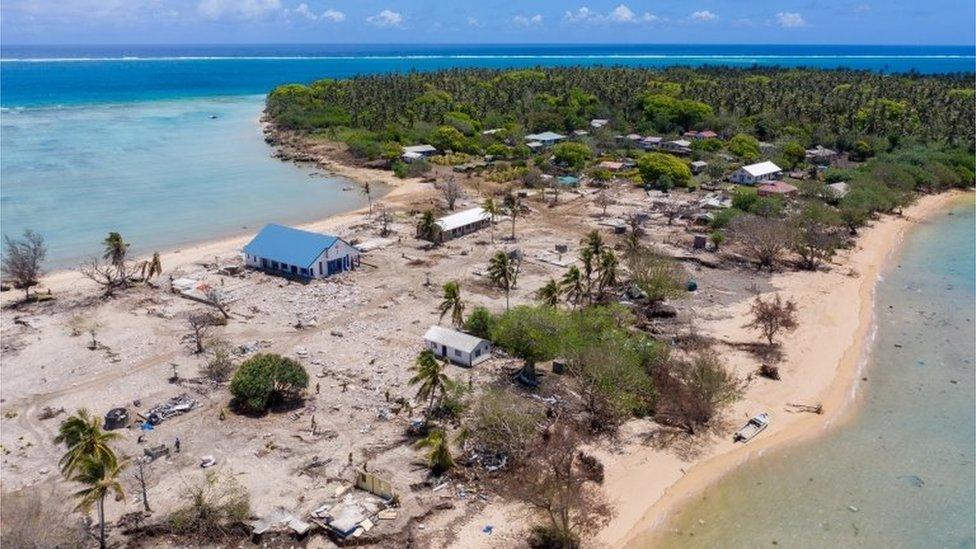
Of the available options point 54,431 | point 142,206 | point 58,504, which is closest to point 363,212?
point 142,206

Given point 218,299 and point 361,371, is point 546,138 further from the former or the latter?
point 361,371

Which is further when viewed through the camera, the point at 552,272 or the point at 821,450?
the point at 552,272

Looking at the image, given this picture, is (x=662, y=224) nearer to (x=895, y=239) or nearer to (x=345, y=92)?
(x=895, y=239)

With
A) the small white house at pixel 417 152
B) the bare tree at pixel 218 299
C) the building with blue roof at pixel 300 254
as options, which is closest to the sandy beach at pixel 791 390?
the building with blue roof at pixel 300 254

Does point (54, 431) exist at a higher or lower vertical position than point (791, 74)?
lower

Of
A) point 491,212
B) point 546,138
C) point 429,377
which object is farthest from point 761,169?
point 429,377
